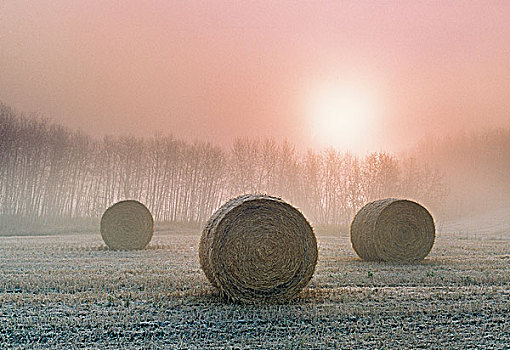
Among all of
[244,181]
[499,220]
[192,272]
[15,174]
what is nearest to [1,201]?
[15,174]

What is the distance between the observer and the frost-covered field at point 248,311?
5.66 m

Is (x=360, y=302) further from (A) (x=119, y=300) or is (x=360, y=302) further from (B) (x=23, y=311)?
(B) (x=23, y=311)

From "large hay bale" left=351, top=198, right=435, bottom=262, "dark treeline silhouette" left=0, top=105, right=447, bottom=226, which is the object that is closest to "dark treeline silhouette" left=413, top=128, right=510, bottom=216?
"dark treeline silhouette" left=0, top=105, right=447, bottom=226

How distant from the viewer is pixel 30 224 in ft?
103

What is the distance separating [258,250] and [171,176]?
31.1 meters

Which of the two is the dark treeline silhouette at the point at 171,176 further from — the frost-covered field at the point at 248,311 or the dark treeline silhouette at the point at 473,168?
the frost-covered field at the point at 248,311

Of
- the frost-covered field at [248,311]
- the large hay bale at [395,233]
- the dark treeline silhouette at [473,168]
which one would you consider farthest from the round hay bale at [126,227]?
the dark treeline silhouette at [473,168]

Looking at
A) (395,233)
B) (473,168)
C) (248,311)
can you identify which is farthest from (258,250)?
(473,168)

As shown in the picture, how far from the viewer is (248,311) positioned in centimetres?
692

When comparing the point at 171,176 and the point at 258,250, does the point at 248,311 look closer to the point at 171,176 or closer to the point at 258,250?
the point at 258,250

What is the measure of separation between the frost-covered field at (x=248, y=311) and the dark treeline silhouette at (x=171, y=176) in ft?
78.7

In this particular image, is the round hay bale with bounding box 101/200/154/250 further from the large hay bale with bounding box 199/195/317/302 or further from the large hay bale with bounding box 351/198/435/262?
the large hay bale with bounding box 199/195/317/302

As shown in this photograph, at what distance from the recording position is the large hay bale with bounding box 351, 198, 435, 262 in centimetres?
1237

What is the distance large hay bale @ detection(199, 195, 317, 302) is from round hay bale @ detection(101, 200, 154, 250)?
27.6 feet
